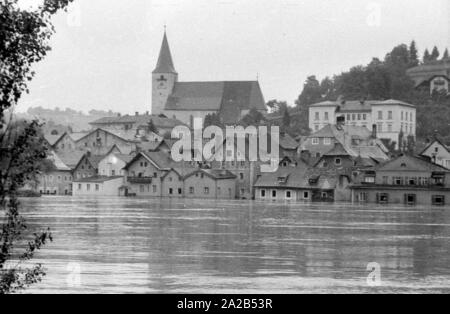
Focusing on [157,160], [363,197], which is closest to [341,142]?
[363,197]

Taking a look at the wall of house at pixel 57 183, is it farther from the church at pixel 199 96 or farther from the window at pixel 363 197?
the church at pixel 199 96

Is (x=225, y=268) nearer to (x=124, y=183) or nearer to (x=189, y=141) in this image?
(x=124, y=183)

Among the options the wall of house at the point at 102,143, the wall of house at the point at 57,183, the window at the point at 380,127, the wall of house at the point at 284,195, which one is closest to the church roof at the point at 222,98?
the window at the point at 380,127

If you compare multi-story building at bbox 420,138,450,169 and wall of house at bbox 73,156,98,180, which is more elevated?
multi-story building at bbox 420,138,450,169

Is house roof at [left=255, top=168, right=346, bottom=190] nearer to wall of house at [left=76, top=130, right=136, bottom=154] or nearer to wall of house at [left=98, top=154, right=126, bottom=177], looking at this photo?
wall of house at [left=98, top=154, right=126, bottom=177]

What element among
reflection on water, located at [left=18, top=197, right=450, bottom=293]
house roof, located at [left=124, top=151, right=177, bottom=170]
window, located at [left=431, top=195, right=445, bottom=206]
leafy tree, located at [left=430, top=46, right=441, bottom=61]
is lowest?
reflection on water, located at [left=18, top=197, right=450, bottom=293]

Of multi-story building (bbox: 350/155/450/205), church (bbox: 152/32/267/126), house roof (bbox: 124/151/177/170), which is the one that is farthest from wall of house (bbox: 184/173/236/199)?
church (bbox: 152/32/267/126)
